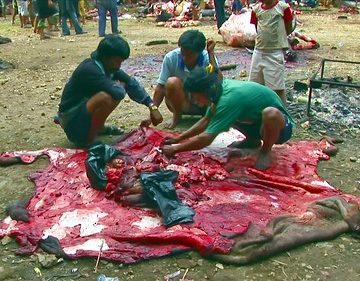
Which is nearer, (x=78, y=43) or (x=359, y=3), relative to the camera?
(x=78, y=43)

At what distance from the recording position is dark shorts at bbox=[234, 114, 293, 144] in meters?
4.93

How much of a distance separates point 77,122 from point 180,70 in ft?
3.97

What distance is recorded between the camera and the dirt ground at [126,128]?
11.4 feet

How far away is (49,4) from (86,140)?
8.93 metres

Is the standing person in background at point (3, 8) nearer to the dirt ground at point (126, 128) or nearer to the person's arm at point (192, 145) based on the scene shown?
the dirt ground at point (126, 128)

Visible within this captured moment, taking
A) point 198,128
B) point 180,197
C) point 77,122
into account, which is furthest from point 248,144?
point 77,122

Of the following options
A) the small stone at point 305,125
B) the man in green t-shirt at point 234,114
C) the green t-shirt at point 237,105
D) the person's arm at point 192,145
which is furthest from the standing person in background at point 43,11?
the green t-shirt at point 237,105

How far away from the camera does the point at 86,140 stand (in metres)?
5.58

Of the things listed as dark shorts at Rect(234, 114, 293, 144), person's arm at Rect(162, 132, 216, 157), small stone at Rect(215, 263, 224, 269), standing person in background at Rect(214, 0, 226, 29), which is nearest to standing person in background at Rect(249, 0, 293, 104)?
dark shorts at Rect(234, 114, 293, 144)

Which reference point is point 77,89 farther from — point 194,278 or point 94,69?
point 194,278

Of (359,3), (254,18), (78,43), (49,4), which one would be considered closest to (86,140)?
(254,18)

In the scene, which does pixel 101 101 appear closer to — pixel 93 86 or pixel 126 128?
pixel 93 86

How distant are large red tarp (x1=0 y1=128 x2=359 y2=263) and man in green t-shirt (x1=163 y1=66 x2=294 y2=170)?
19cm

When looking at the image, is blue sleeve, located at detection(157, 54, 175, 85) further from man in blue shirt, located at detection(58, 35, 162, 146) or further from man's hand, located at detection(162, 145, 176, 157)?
man's hand, located at detection(162, 145, 176, 157)
